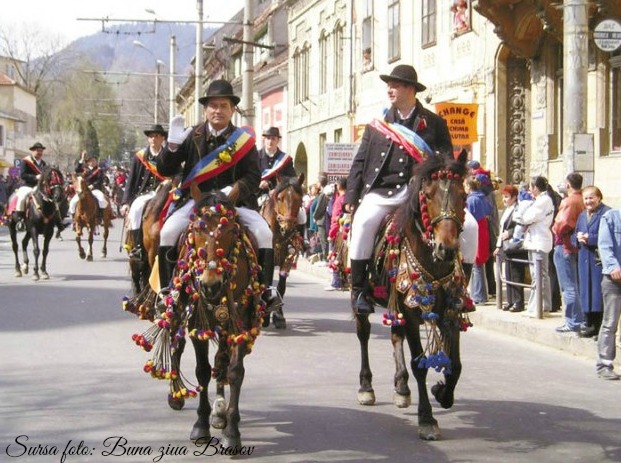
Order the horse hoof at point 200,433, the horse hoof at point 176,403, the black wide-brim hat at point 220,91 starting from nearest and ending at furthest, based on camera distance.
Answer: the horse hoof at point 200,433, the black wide-brim hat at point 220,91, the horse hoof at point 176,403

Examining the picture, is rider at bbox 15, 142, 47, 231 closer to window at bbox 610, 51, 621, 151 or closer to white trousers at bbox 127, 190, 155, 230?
white trousers at bbox 127, 190, 155, 230

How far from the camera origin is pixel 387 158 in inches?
328

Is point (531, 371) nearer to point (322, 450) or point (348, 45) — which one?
point (322, 450)

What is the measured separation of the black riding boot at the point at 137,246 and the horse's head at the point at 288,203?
1.74 m

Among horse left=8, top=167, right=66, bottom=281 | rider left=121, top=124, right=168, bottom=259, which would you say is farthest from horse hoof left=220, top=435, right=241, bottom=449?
horse left=8, top=167, right=66, bottom=281

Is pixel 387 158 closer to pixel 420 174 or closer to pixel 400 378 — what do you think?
pixel 420 174

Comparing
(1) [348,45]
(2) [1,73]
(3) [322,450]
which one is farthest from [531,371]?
(2) [1,73]

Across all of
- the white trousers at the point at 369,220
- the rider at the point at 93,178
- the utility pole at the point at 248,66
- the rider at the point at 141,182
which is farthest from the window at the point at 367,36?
the white trousers at the point at 369,220

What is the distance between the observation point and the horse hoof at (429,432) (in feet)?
23.9

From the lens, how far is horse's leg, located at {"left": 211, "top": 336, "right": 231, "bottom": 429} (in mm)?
7328

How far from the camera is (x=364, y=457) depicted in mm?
6797

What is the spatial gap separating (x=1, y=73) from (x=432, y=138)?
100616 mm

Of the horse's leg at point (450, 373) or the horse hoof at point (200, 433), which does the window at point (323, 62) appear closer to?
the horse's leg at point (450, 373)

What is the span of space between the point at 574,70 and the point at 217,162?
718 cm
